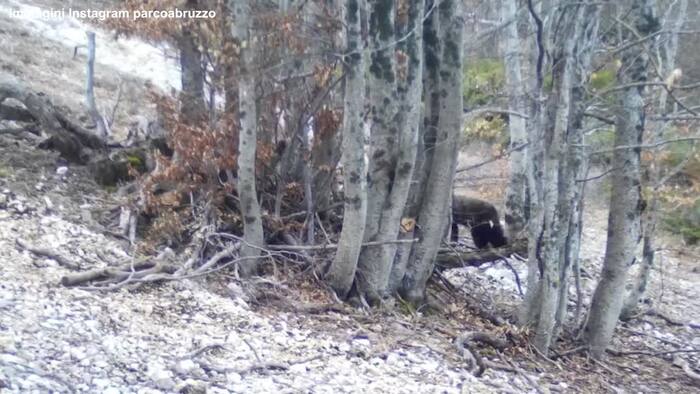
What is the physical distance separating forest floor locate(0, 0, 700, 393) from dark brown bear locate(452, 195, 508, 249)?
52 cm

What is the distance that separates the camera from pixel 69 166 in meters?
8.85

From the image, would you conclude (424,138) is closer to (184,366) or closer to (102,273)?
(102,273)

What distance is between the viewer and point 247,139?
7191 mm

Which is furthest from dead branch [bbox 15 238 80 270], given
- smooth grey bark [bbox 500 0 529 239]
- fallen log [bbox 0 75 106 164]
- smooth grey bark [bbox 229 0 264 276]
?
smooth grey bark [bbox 500 0 529 239]

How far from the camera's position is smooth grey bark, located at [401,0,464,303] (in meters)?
7.87

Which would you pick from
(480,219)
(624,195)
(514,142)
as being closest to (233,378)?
(624,195)

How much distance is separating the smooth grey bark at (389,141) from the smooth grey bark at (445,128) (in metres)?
0.42

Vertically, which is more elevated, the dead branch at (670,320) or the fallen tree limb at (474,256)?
the fallen tree limb at (474,256)

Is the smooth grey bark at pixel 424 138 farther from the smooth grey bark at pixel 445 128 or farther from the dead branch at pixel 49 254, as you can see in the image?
the dead branch at pixel 49 254

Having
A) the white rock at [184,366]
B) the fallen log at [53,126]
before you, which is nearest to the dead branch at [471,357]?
the white rock at [184,366]

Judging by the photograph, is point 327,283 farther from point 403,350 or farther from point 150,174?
point 150,174

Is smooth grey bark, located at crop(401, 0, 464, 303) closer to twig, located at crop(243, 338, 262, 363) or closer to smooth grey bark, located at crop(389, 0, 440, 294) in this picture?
smooth grey bark, located at crop(389, 0, 440, 294)

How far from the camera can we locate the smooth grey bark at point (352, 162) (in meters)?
6.89

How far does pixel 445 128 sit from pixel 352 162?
3.98 ft
